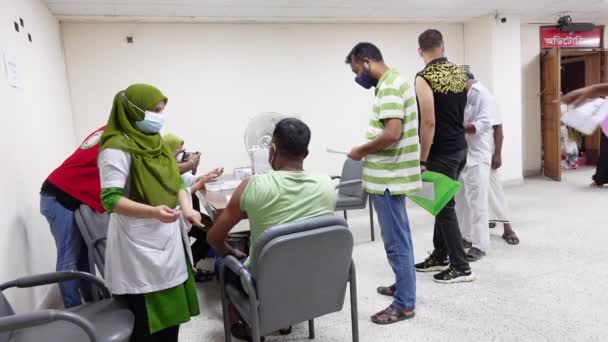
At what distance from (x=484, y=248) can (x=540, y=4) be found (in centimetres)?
359

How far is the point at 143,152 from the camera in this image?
1.45m

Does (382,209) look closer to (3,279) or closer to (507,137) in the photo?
(3,279)

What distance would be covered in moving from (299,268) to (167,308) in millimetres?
515

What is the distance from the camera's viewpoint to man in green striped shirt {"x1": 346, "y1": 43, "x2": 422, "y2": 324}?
1978 mm

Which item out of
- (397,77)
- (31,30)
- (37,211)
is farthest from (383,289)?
(31,30)

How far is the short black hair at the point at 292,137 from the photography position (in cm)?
155

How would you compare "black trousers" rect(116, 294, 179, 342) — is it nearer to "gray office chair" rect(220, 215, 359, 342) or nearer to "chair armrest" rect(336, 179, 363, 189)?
"gray office chair" rect(220, 215, 359, 342)

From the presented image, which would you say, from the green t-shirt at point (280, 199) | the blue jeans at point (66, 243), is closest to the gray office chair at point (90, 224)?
the blue jeans at point (66, 243)

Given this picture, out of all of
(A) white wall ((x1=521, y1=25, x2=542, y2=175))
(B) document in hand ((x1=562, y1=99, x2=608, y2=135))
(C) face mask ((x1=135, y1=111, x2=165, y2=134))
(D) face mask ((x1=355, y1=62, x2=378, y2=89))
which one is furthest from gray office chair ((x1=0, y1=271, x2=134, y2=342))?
(A) white wall ((x1=521, y1=25, x2=542, y2=175))

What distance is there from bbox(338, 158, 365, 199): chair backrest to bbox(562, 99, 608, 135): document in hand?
204cm

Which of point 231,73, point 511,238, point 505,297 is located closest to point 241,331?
point 505,297

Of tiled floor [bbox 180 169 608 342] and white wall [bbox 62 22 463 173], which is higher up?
white wall [bbox 62 22 463 173]

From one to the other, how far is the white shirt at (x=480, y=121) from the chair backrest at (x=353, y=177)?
88 cm

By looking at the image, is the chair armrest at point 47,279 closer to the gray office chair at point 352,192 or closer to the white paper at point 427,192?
the white paper at point 427,192
